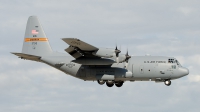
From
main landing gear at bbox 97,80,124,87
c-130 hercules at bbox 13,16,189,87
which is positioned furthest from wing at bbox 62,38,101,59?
main landing gear at bbox 97,80,124,87

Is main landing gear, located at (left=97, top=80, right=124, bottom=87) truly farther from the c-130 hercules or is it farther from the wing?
the wing

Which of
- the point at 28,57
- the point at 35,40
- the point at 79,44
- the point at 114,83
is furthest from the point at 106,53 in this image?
the point at 35,40

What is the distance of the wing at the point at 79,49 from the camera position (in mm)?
31558

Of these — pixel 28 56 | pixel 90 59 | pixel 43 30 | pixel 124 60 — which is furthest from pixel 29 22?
pixel 124 60

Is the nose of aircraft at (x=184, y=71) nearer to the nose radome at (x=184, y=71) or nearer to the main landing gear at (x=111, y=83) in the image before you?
the nose radome at (x=184, y=71)

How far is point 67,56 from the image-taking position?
36.5m

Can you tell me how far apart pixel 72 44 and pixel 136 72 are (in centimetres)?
623

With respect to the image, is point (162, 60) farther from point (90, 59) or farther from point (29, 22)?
point (29, 22)

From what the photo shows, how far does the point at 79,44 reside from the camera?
32.2m

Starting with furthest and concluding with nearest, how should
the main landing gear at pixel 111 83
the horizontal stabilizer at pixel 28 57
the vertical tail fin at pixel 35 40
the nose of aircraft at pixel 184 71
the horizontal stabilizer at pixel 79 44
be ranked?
the vertical tail fin at pixel 35 40 → the main landing gear at pixel 111 83 → the horizontal stabilizer at pixel 28 57 → the nose of aircraft at pixel 184 71 → the horizontal stabilizer at pixel 79 44

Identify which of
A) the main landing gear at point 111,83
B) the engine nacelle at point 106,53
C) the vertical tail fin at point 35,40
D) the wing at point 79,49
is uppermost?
the vertical tail fin at point 35,40

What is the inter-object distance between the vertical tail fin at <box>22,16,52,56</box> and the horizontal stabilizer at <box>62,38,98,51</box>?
5608 millimetres

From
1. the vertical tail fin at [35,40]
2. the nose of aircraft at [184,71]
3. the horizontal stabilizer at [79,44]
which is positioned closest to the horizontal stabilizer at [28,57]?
the vertical tail fin at [35,40]

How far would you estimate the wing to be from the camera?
3156 cm
